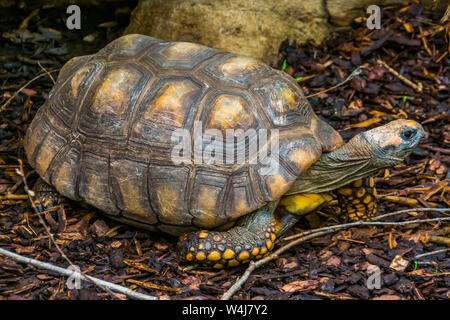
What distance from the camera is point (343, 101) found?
18.8 feet

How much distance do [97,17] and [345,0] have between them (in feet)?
9.23

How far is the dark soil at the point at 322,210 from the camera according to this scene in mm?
3805

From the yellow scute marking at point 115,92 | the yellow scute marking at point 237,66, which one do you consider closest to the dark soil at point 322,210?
the yellow scute marking at point 115,92

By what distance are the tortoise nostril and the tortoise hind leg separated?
1102 mm

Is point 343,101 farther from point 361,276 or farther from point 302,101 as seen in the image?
point 361,276

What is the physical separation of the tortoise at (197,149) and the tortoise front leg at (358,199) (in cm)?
2

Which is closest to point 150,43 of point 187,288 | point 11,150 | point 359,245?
point 11,150

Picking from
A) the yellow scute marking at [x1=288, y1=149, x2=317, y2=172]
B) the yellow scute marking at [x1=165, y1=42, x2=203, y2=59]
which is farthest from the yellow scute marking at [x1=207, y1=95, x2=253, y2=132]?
the yellow scute marking at [x1=165, y1=42, x2=203, y2=59]

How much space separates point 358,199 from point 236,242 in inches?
49.0

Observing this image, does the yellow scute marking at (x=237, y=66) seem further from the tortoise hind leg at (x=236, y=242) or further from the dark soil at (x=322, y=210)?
the dark soil at (x=322, y=210)

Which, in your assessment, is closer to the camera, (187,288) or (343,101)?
(187,288)

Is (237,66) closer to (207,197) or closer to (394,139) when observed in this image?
(207,197)

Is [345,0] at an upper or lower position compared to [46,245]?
A: upper

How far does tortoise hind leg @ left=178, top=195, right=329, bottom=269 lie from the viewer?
393 cm
